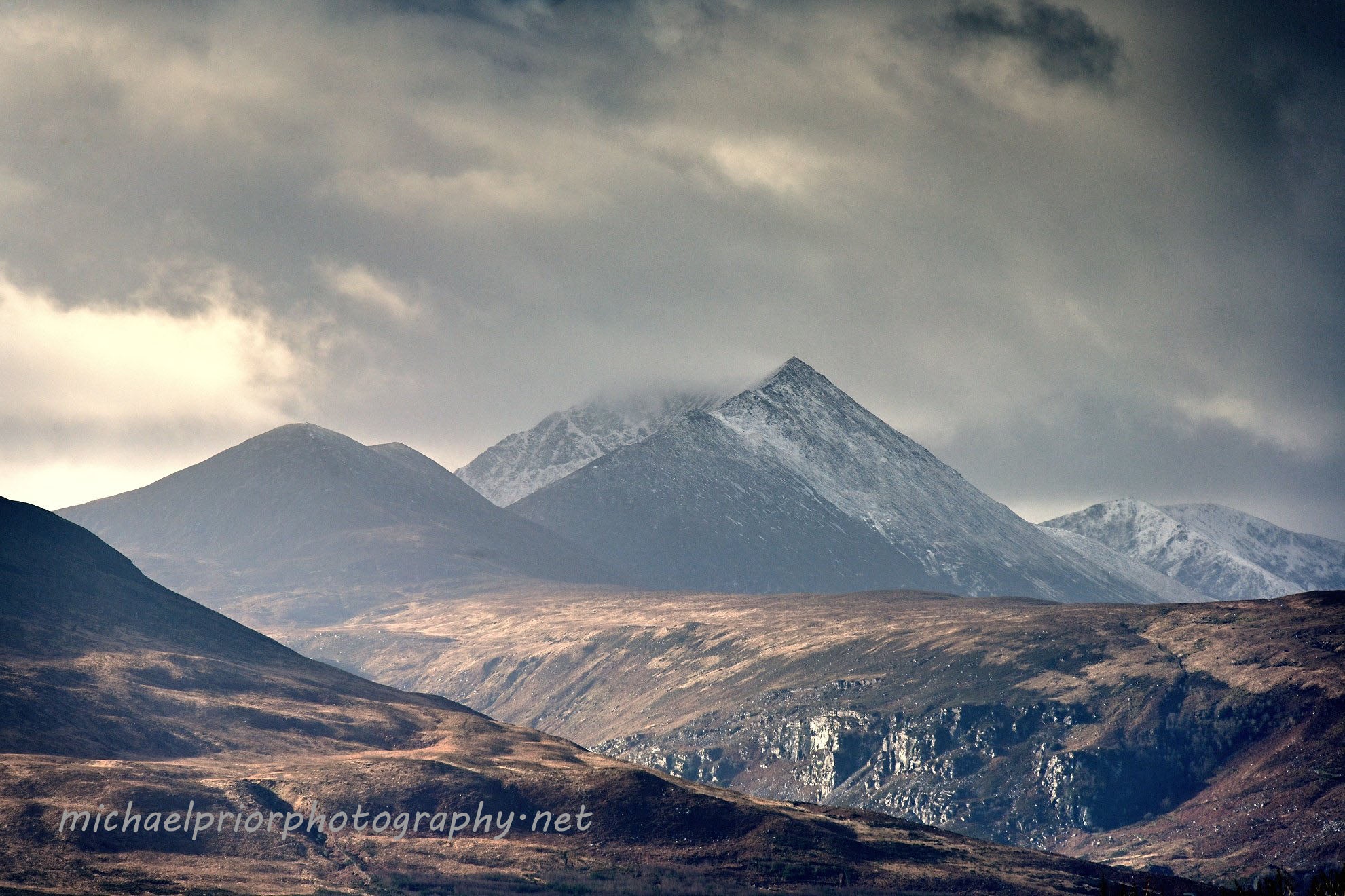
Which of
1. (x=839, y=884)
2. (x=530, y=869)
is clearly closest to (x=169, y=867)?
(x=530, y=869)

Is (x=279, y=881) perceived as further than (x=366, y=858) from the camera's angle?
No

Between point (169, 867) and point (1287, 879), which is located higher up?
point (1287, 879)

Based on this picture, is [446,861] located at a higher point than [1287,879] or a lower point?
lower

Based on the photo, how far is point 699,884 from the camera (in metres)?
195

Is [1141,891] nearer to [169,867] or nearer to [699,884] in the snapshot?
[699,884]

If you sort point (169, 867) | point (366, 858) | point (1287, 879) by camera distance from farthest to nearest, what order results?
point (366, 858), point (169, 867), point (1287, 879)

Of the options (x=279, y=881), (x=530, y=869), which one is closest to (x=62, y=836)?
(x=279, y=881)

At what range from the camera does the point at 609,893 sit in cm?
18362

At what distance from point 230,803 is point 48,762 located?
25.7 m

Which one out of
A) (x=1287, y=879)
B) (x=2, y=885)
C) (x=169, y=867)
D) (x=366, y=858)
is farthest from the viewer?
(x=366, y=858)

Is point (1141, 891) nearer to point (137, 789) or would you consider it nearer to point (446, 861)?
point (446, 861)

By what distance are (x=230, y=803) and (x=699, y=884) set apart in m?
66.8

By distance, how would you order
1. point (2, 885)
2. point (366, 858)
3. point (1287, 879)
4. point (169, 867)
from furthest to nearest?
1. point (366, 858)
2. point (169, 867)
3. point (2, 885)
4. point (1287, 879)

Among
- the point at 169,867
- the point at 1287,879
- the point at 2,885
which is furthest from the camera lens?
the point at 169,867
